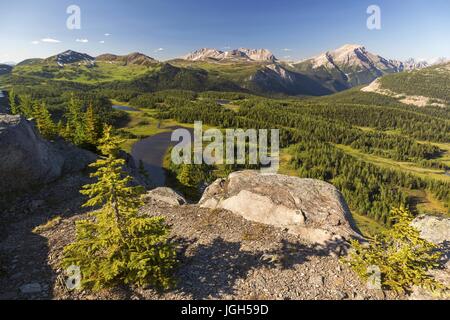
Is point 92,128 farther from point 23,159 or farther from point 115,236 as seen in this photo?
point 115,236

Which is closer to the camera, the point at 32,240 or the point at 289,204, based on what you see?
the point at 32,240

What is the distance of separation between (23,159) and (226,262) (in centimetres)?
2557

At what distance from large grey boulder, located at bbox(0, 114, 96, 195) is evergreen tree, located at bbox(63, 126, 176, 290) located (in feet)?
60.6

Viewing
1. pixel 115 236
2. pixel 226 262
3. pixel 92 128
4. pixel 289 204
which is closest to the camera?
pixel 115 236

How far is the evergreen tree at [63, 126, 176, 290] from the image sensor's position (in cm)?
1570

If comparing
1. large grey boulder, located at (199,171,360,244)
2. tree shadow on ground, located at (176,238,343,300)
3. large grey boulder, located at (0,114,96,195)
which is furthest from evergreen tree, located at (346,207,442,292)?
large grey boulder, located at (0,114,96,195)

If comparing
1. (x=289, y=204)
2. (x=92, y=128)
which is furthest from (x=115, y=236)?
(x=92, y=128)

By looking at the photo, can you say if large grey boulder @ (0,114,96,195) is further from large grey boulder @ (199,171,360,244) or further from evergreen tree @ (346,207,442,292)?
evergreen tree @ (346,207,442,292)

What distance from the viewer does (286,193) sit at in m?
28.1

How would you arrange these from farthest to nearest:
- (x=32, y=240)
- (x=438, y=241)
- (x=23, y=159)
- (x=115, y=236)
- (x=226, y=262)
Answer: (x=23, y=159) → (x=32, y=240) → (x=438, y=241) → (x=226, y=262) → (x=115, y=236)

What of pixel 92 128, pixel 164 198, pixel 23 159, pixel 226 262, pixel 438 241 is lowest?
pixel 226 262

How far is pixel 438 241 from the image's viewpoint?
23.0 metres

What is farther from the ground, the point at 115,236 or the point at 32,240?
the point at 115,236
